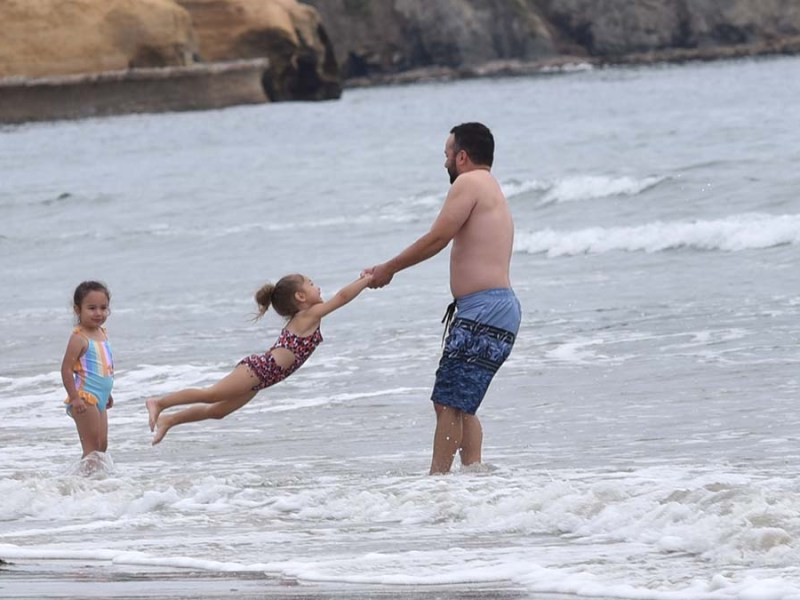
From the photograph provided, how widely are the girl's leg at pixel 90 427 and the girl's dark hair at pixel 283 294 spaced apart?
1022 mm

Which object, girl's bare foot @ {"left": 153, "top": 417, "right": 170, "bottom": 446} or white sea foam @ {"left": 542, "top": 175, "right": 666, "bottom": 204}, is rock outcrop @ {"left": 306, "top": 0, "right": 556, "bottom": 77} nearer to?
white sea foam @ {"left": 542, "top": 175, "right": 666, "bottom": 204}

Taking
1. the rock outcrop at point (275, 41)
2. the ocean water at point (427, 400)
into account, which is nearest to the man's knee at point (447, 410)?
the ocean water at point (427, 400)

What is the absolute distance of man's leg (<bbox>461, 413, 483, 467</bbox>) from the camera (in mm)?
7047

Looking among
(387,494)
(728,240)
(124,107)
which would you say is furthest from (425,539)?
(124,107)

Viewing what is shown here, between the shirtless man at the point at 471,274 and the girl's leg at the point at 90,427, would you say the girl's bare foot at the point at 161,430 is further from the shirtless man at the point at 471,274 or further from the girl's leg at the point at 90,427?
the shirtless man at the point at 471,274

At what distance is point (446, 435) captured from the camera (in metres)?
6.99

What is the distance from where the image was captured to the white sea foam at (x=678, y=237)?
1683 cm

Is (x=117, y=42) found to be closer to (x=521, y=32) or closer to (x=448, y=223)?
(x=521, y=32)

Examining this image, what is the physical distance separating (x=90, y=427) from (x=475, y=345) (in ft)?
6.19

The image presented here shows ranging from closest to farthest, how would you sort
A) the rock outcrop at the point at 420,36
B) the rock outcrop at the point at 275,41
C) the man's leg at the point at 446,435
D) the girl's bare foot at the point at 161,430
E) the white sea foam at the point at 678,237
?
1. the man's leg at the point at 446,435
2. the girl's bare foot at the point at 161,430
3. the white sea foam at the point at 678,237
4. the rock outcrop at the point at 275,41
5. the rock outcrop at the point at 420,36

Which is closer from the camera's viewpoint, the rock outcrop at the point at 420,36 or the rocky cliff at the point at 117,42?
the rocky cliff at the point at 117,42

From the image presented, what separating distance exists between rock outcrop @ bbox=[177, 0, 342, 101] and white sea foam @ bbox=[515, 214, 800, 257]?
182 ft

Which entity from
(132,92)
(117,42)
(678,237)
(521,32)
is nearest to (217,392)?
(678,237)

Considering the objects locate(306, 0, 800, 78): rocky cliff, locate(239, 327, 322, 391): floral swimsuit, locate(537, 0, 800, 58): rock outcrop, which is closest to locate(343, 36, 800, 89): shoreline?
locate(306, 0, 800, 78): rocky cliff
